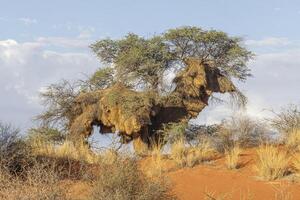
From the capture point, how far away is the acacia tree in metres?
24.0

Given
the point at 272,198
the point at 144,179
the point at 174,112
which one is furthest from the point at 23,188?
the point at 174,112

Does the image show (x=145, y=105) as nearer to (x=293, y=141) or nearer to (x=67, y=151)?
(x=67, y=151)

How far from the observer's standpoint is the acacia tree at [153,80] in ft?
78.8

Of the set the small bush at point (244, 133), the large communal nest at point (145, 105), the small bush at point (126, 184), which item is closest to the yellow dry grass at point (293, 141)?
the small bush at point (244, 133)

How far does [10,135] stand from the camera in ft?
56.0

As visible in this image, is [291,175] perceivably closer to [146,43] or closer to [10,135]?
[10,135]

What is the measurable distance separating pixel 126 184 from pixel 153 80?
13.5m

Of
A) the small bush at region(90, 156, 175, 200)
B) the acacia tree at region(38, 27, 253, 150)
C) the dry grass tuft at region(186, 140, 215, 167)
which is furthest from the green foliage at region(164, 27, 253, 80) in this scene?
the small bush at region(90, 156, 175, 200)

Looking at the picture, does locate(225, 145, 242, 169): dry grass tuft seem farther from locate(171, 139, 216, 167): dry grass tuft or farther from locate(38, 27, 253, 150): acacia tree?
locate(38, 27, 253, 150): acacia tree

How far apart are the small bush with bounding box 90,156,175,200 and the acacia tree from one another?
1115cm

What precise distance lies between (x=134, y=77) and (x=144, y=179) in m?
13.4

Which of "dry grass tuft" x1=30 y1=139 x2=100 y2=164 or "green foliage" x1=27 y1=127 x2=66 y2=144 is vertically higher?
"green foliage" x1=27 y1=127 x2=66 y2=144

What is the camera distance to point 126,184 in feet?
38.1

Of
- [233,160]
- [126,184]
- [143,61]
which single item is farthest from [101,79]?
Answer: [126,184]
